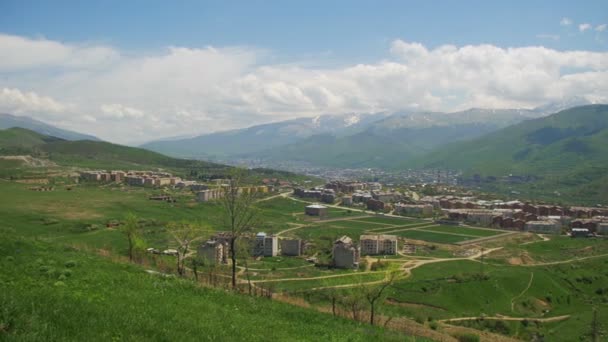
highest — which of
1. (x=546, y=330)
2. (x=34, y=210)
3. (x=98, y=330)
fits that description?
(x=98, y=330)

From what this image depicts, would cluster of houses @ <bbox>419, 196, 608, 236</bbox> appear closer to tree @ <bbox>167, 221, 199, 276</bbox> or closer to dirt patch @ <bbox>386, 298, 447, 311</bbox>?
dirt patch @ <bbox>386, 298, 447, 311</bbox>

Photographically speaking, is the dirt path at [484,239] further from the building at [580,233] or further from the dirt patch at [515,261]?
the dirt patch at [515,261]

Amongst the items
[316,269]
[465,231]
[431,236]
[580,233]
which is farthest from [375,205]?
[316,269]

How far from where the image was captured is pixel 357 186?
162m

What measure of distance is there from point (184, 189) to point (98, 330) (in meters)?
117

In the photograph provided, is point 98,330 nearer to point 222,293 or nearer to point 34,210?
point 222,293

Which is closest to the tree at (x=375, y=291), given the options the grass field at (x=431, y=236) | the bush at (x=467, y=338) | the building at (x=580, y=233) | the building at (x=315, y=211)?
the bush at (x=467, y=338)

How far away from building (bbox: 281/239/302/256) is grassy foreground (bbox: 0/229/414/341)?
48.3 metres

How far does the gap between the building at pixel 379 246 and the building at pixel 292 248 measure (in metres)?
9.85

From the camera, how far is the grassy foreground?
8688mm

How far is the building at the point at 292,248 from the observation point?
66.6m

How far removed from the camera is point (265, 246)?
6631 centimetres

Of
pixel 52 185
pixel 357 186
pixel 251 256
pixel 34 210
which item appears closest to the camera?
pixel 251 256

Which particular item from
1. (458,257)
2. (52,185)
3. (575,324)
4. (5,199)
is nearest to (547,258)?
(458,257)
